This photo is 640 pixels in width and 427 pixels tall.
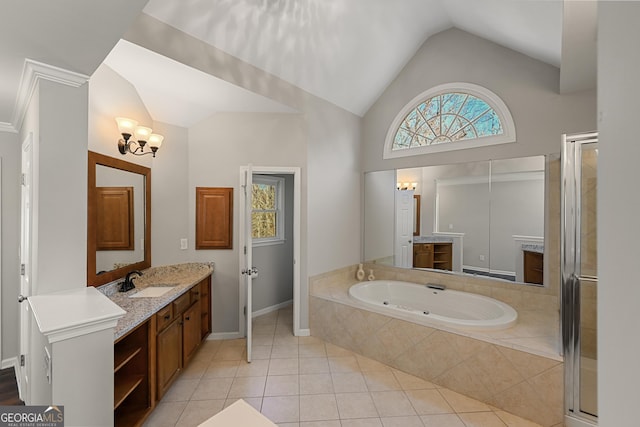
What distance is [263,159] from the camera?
10.4ft

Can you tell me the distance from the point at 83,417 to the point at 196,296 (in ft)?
4.89

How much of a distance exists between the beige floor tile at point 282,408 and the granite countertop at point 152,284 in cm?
111

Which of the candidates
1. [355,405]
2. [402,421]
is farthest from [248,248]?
[402,421]

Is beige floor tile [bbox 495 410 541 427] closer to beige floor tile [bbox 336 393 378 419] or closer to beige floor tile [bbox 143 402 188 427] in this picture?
beige floor tile [bbox 336 393 378 419]

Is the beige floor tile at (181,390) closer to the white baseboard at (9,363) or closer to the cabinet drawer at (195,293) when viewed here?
the cabinet drawer at (195,293)

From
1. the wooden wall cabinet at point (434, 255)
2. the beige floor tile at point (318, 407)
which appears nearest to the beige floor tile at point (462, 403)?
the beige floor tile at point (318, 407)

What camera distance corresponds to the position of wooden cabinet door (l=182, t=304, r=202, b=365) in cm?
241

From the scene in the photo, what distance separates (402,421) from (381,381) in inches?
18.3

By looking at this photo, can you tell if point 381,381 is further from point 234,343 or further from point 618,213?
point 618,213

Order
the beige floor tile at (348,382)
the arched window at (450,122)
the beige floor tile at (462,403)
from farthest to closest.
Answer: the arched window at (450,122) → the beige floor tile at (348,382) → the beige floor tile at (462,403)

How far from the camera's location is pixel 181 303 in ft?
7.79

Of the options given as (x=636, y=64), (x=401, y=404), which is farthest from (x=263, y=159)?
(x=636, y=64)

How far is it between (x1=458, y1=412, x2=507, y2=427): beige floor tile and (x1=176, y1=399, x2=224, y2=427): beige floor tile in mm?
1815

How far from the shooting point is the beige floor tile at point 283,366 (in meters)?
2.54
